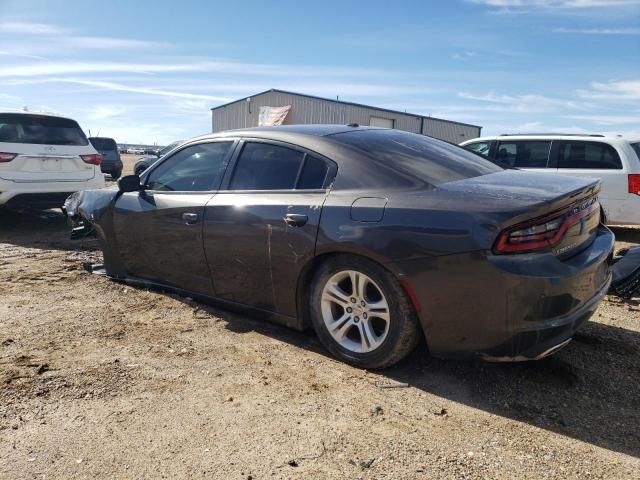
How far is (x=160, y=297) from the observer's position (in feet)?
15.3

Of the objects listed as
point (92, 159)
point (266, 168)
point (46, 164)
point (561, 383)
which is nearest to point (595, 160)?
point (561, 383)

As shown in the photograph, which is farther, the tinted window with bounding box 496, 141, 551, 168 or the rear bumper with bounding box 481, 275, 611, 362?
the tinted window with bounding box 496, 141, 551, 168

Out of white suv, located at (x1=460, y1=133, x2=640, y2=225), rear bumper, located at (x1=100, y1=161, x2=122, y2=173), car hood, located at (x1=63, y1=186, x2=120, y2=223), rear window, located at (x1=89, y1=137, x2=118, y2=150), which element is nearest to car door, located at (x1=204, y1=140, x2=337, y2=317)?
car hood, located at (x1=63, y1=186, x2=120, y2=223)

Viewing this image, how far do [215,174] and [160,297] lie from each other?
4.29ft

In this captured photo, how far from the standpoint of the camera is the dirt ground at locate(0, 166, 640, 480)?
7.72 feet

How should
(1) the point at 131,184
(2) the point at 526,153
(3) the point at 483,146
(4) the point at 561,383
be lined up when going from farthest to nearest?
(3) the point at 483,146, (2) the point at 526,153, (1) the point at 131,184, (4) the point at 561,383

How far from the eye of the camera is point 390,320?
3.07 metres

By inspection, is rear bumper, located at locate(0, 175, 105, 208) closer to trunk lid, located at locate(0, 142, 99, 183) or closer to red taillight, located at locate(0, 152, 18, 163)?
trunk lid, located at locate(0, 142, 99, 183)

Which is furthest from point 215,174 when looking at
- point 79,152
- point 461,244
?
point 79,152

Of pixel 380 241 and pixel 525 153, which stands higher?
pixel 525 153

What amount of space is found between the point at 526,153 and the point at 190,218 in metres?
6.35

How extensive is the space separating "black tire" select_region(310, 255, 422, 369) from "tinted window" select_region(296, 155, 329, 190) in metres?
0.54

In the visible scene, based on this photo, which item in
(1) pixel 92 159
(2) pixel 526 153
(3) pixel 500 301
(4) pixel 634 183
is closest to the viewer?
(3) pixel 500 301

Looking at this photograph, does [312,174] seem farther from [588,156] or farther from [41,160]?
[588,156]
